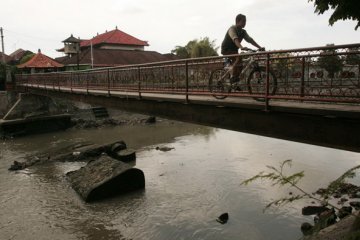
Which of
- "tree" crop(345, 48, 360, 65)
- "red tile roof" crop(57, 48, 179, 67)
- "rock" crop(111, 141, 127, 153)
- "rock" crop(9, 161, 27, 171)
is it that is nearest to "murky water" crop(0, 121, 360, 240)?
"rock" crop(9, 161, 27, 171)

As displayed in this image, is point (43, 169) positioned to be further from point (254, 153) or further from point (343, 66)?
point (343, 66)

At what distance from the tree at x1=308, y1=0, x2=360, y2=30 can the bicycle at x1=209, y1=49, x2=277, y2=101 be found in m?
1.53

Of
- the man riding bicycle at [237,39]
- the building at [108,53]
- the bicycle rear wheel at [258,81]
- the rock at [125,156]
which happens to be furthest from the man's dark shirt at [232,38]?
the building at [108,53]

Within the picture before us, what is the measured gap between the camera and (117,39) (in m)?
52.6

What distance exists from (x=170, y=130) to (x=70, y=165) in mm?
11460

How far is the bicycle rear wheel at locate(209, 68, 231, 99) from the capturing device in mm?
8492

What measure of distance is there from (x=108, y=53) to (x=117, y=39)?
8.90 metres

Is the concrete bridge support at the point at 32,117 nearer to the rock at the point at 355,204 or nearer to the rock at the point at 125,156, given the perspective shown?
the rock at the point at 125,156

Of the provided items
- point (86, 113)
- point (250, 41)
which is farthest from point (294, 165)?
point (86, 113)

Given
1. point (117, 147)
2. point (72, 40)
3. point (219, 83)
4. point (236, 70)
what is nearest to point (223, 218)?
point (219, 83)

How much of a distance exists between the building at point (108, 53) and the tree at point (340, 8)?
35.8 m

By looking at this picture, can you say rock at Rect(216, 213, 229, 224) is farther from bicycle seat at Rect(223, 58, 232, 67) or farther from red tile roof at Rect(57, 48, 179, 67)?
red tile roof at Rect(57, 48, 179, 67)

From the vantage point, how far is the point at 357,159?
54.6 ft

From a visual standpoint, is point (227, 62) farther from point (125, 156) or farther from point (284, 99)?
point (125, 156)
